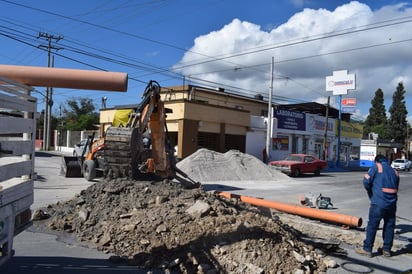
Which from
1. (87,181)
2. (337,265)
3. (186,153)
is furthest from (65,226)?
(186,153)

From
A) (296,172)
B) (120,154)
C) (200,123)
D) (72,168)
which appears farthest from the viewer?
(200,123)

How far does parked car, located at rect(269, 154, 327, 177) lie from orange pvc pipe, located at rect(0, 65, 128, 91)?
80.0 feet

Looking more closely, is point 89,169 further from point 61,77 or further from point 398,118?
point 398,118

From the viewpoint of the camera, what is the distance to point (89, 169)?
56.1ft

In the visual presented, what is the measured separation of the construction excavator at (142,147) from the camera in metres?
9.88

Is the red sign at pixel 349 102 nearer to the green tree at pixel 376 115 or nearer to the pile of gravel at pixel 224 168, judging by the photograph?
the pile of gravel at pixel 224 168

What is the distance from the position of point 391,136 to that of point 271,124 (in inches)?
2433

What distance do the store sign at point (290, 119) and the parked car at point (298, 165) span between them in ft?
27.2

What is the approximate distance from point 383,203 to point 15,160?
6.10 meters

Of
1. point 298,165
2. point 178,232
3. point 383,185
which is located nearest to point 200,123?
point 298,165

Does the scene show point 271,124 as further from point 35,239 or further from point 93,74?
point 93,74

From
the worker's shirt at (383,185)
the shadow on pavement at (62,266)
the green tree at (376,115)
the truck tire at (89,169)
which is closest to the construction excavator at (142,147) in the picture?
the shadow on pavement at (62,266)

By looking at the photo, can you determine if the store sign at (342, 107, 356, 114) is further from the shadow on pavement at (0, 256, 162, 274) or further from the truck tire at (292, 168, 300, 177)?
the shadow on pavement at (0, 256, 162, 274)

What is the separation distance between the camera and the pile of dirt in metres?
6.09
